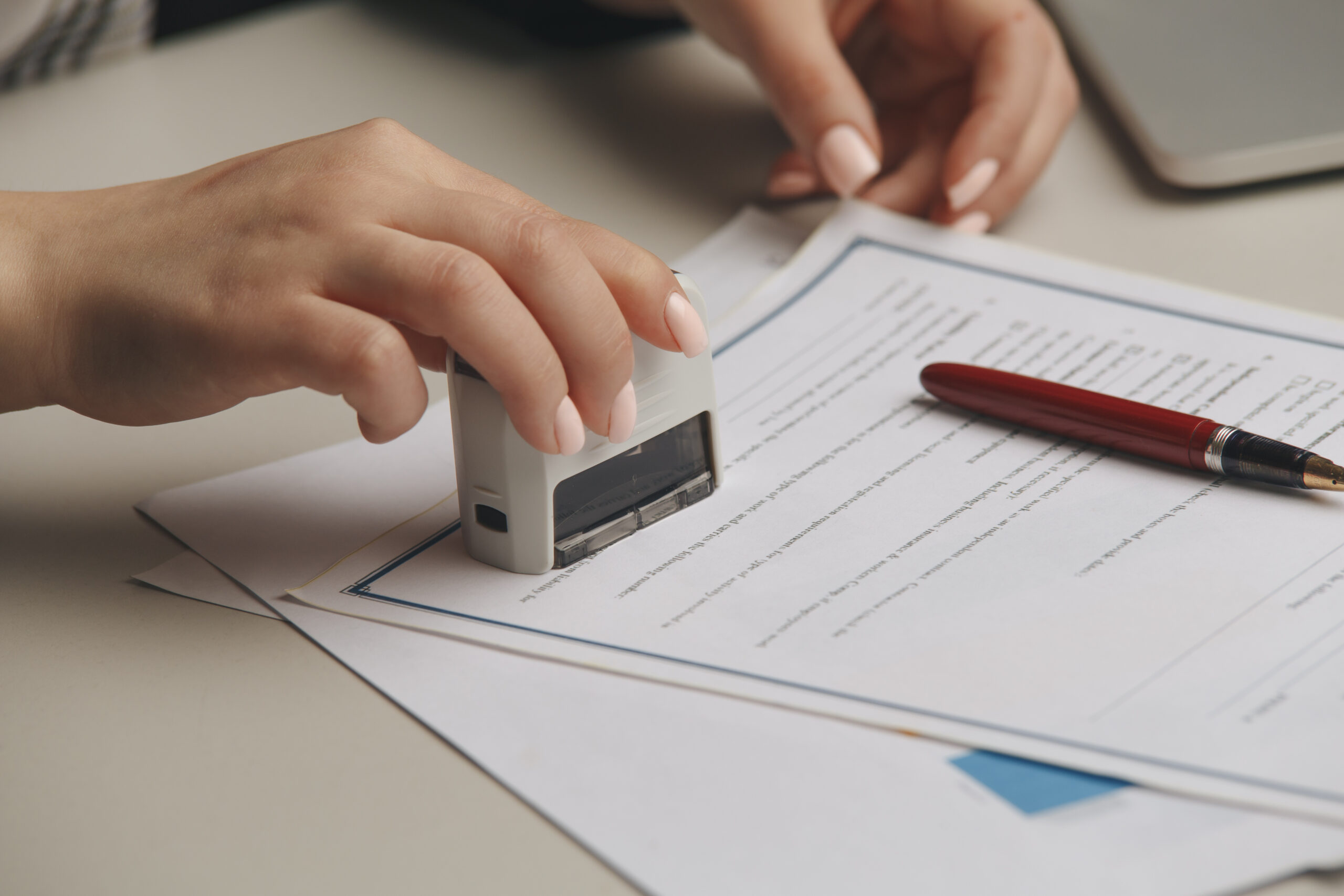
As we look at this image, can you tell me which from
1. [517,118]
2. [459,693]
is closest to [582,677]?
[459,693]

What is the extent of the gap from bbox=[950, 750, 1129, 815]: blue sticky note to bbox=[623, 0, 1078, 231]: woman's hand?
414 mm

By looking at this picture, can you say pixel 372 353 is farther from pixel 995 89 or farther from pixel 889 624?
pixel 995 89

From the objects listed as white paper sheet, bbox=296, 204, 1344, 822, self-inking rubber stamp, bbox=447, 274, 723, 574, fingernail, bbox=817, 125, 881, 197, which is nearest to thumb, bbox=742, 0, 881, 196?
fingernail, bbox=817, 125, 881, 197

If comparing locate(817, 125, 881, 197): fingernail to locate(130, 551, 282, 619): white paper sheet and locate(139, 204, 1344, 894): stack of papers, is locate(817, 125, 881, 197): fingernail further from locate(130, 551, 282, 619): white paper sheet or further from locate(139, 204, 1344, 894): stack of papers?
locate(130, 551, 282, 619): white paper sheet

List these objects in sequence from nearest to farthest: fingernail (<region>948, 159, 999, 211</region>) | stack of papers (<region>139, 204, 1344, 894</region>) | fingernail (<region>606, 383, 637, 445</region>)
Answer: stack of papers (<region>139, 204, 1344, 894</region>) → fingernail (<region>606, 383, 637, 445</region>) → fingernail (<region>948, 159, 999, 211</region>)

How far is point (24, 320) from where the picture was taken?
0.47 meters

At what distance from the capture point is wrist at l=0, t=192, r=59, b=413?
471mm

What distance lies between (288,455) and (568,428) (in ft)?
0.69

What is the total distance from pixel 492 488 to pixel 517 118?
51 cm

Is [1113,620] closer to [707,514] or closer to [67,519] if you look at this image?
[707,514]

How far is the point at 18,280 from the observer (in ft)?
1.56

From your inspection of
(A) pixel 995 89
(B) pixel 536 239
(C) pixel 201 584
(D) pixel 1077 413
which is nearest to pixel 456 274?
(B) pixel 536 239

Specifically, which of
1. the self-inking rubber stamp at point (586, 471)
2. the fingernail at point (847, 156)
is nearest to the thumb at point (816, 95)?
the fingernail at point (847, 156)

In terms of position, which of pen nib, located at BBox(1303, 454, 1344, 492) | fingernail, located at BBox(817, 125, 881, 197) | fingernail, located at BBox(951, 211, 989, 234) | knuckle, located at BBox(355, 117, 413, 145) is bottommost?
pen nib, located at BBox(1303, 454, 1344, 492)
